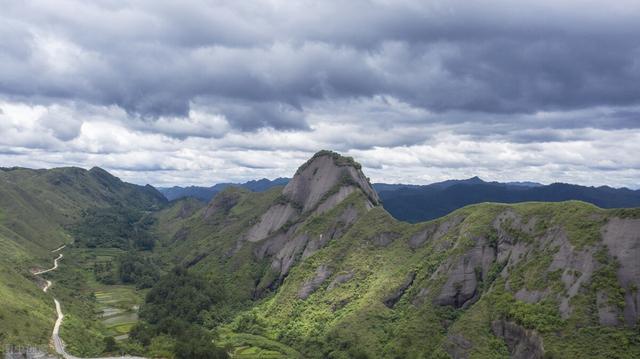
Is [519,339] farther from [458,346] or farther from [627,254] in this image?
[627,254]

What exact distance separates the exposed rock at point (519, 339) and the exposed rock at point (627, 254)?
Answer: 22.8 metres

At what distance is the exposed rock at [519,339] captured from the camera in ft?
465

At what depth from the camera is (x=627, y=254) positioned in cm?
14262

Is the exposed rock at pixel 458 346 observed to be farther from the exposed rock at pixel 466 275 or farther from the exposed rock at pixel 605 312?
the exposed rock at pixel 605 312

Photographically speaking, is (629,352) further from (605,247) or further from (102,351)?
(102,351)

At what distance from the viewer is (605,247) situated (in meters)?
148

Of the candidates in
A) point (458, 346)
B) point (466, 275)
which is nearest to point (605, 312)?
point (458, 346)

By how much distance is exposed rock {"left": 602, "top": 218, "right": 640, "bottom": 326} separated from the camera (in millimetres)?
135500

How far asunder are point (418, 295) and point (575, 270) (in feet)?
202

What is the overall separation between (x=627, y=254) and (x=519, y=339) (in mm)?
37397

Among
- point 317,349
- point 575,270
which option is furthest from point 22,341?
point 575,270

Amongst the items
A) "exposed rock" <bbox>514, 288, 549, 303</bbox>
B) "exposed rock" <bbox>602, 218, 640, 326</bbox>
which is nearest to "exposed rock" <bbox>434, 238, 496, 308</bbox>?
"exposed rock" <bbox>514, 288, 549, 303</bbox>

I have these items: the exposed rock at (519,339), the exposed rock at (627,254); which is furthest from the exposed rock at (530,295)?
the exposed rock at (627,254)

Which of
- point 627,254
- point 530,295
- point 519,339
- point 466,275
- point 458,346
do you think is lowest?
point 458,346
